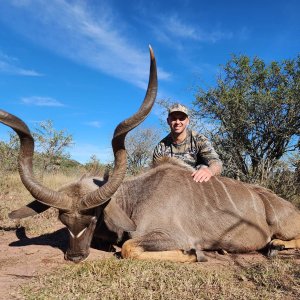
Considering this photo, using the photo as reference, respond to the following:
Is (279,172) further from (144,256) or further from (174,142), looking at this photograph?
(144,256)

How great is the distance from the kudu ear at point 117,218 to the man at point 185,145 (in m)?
1.21

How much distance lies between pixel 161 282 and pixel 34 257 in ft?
4.73

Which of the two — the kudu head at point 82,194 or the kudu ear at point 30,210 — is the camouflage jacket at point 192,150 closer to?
the kudu head at point 82,194

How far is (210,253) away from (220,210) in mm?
430

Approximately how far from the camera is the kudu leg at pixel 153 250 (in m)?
3.21

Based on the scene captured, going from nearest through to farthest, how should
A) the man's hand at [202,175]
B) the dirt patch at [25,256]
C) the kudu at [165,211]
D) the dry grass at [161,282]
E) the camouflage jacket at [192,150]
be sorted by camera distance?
the dry grass at [161,282], the dirt patch at [25,256], the kudu at [165,211], the man's hand at [202,175], the camouflage jacket at [192,150]

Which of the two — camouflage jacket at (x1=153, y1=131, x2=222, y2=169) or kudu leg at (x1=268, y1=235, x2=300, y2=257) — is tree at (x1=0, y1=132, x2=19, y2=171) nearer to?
camouflage jacket at (x1=153, y1=131, x2=222, y2=169)

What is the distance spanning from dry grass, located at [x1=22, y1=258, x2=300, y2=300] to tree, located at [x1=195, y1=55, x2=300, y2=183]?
5.47 meters

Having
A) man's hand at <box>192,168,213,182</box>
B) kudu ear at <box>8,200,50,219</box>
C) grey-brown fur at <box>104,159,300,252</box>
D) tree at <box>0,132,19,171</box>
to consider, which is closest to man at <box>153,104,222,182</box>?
man's hand at <box>192,168,213,182</box>

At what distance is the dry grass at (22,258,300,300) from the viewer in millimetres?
2324

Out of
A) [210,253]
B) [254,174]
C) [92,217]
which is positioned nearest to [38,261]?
[92,217]

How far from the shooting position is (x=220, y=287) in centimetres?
246

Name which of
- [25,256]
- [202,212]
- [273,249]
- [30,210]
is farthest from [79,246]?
[273,249]

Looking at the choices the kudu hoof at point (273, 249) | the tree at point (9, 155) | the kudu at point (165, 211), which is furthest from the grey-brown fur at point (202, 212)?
the tree at point (9, 155)
